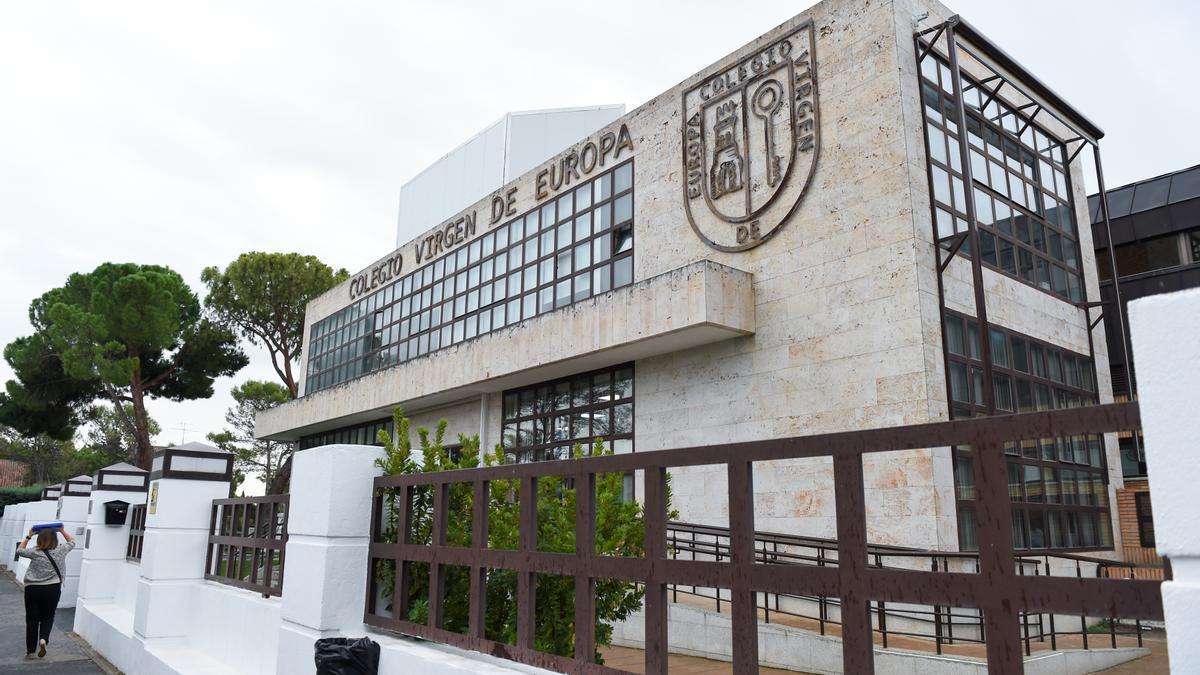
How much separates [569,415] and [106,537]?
28.8ft

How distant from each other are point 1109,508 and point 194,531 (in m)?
14.5

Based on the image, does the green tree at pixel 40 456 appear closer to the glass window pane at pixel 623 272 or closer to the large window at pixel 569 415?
the large window at pixel 569 415

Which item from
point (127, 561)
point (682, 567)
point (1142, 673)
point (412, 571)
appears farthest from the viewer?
point (127, 561)

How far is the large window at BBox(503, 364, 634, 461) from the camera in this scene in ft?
55.0

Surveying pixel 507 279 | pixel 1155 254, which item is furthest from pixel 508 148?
pixel 1155 254

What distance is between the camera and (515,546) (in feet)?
18.6

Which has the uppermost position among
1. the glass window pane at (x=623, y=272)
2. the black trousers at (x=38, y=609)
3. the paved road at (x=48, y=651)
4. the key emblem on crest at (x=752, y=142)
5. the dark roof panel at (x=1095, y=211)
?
the dark roof panel at (x=1095, y=211)

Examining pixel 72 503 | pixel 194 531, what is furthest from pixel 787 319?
pixel 72 503

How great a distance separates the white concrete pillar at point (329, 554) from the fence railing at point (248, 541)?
948 millimetres

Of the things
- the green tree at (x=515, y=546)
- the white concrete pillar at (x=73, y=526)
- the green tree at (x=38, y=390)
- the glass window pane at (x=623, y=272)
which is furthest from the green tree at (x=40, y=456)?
the green tree at (x=515, y=546)

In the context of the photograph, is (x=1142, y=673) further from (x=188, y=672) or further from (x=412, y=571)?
(x=188, y=672)

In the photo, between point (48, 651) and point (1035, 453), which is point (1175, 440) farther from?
point (48, 651)

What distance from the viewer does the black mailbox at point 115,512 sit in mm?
12820

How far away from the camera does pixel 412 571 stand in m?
5.70
